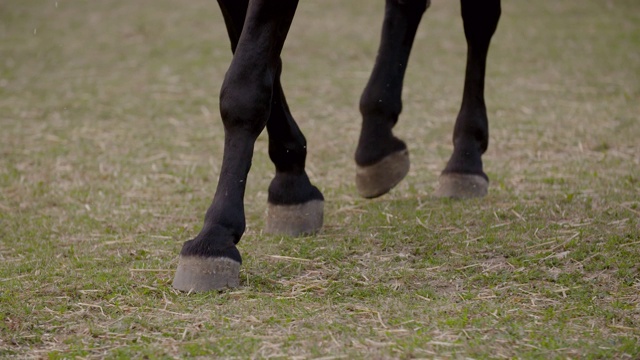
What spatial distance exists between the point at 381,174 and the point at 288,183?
520mm

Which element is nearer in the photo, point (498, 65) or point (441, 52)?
point (498, 65)

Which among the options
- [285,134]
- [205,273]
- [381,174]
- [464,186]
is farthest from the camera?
Result: [464,186]

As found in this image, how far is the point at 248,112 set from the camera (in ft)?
9.40

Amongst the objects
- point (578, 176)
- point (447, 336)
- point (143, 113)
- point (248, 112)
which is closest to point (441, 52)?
point (143, 113)

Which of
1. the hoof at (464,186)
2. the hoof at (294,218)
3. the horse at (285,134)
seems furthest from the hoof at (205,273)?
the hoof at (464,186)

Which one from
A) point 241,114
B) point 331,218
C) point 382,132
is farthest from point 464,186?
point 241,114

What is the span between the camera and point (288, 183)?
3.44 meters

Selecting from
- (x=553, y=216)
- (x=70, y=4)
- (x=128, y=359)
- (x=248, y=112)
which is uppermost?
(x=70, y=4)

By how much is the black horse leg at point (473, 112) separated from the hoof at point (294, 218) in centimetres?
84

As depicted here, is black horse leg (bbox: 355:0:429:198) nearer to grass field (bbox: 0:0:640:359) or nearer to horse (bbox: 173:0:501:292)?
horse (bbox: 173:0:501:292)

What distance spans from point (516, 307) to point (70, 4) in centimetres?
1026

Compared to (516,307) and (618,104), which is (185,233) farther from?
(618,104)

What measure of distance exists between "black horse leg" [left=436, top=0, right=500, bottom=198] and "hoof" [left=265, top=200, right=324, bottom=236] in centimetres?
84

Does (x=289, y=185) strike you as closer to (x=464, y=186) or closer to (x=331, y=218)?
(x=331, y=218)
